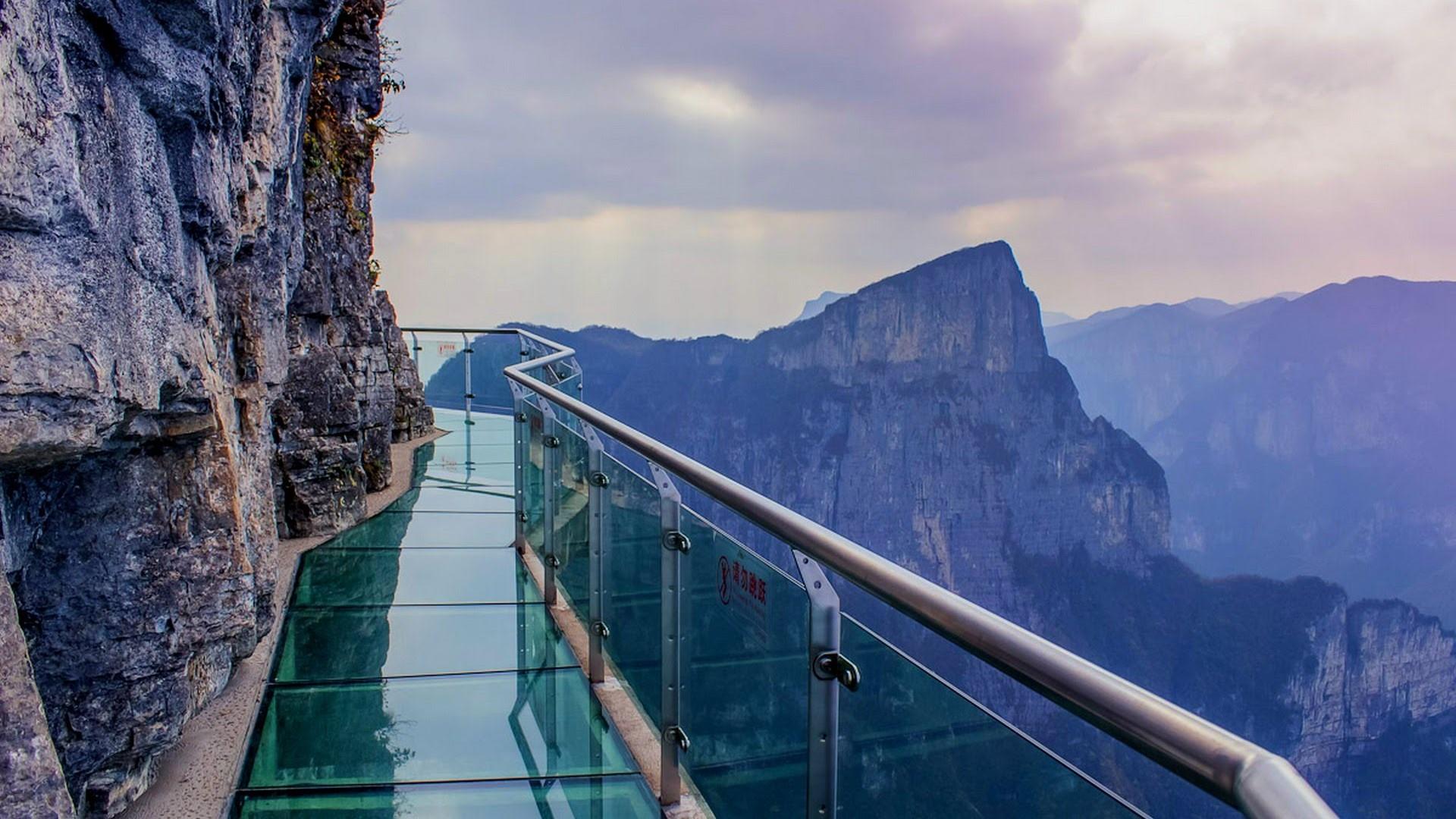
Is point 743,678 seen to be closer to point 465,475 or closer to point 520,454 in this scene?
point 520,454

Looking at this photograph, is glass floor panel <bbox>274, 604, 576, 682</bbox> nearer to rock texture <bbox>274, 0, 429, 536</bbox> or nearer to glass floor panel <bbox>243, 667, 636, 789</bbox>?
glass floor panel <bbox>243, 667, 636, 789</bbox>

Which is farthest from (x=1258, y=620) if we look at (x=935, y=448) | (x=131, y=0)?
(x=131, y=0)

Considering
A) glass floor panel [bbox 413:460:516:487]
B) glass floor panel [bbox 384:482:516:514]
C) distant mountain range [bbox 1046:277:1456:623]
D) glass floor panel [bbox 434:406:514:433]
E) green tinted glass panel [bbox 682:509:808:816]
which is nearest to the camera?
green tinted glass panel [bbox 682:509:808:816]

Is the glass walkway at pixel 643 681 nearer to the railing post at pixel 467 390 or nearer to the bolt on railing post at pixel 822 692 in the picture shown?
the bolt on railing post at pixel 822 692

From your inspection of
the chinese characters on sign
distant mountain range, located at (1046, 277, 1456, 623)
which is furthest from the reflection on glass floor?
distant mountain range, located at (1046, 277, 1456, 623)

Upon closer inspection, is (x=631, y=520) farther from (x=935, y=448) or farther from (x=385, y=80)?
(x=935, y=448)

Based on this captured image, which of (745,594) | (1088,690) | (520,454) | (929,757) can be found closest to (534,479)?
(520,454)

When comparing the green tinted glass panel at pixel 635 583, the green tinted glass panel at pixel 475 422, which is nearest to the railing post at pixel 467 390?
the green tinted glass panel at pixel 475 422
